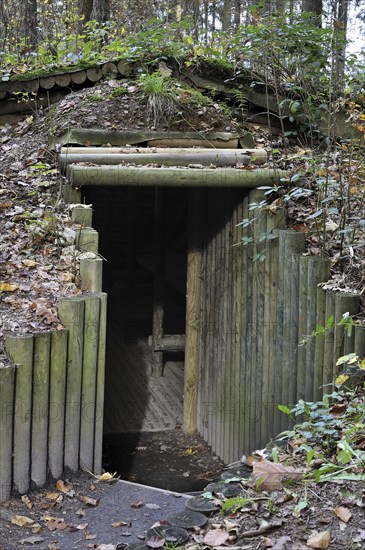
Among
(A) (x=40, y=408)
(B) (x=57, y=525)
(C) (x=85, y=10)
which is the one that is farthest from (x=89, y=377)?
(C) (x=85, y=10)

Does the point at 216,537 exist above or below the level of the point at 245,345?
below

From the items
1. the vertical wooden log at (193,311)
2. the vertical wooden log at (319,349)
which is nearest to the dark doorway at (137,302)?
the vertical wooden log at (193,311)

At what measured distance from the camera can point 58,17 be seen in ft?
53.6

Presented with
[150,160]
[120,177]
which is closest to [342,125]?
[150,160]

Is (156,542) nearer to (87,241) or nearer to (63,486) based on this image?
(63,486)

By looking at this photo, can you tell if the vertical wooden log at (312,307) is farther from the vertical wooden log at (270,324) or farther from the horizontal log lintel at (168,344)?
the horizontal log lintel at (168,344)

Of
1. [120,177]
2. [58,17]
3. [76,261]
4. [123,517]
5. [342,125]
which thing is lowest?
[123,517]

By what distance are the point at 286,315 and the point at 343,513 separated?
2.97 metres

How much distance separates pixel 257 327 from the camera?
21.7 ft

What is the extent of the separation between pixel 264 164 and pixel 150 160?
4.06 ft

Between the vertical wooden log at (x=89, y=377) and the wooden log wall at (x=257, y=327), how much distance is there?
66.6 inches

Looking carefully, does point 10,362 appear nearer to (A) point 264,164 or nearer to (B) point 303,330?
(B) point 303,330

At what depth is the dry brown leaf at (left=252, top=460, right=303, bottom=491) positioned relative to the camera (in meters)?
3.51

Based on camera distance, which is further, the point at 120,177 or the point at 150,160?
the point at 150,160
